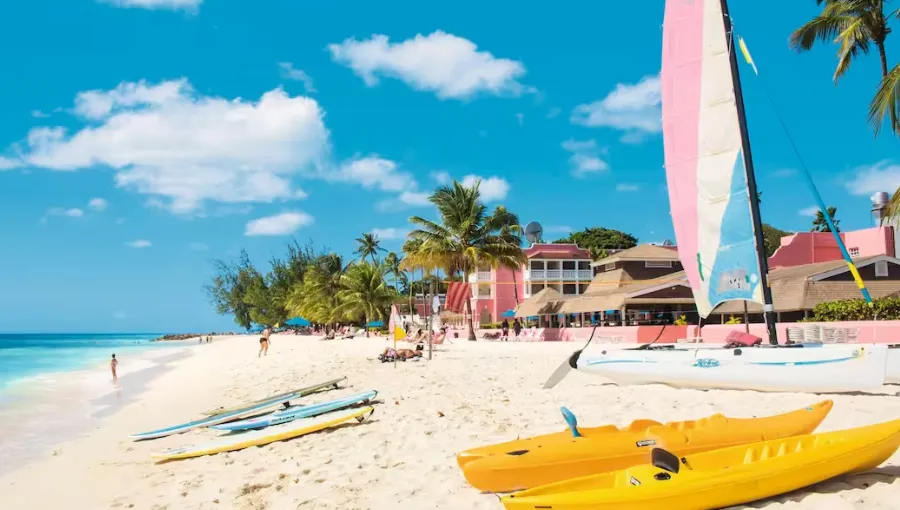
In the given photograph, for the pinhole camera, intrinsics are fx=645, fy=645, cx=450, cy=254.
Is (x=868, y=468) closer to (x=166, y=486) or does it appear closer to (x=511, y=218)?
(x=166, y=486)

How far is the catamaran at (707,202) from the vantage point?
10586mm

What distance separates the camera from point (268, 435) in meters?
9.02

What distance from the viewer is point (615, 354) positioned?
11.6m

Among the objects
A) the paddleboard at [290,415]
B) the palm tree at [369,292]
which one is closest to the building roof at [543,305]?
the palm tree at [369,292]

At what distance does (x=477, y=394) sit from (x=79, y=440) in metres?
7.25

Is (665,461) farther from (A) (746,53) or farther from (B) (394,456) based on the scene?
(A) (746,53)

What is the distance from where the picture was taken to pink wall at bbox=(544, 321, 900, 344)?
16.1m

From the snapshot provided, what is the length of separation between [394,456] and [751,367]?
593 centimetres

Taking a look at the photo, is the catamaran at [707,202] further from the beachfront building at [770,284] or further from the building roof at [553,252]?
the building roof at [553,252]

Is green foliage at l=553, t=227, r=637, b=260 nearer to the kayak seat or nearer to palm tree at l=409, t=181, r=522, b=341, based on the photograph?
palm tree at l=409, t=181, r=522, b=341

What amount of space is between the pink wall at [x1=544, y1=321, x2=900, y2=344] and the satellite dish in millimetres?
32146

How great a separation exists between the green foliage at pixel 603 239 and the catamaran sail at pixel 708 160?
191 feet

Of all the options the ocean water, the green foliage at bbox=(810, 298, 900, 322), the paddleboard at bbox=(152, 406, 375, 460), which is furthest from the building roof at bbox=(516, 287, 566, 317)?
the paddleboard at bbox=(152, 406, 375, 460)

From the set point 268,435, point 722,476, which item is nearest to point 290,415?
point 268,435
